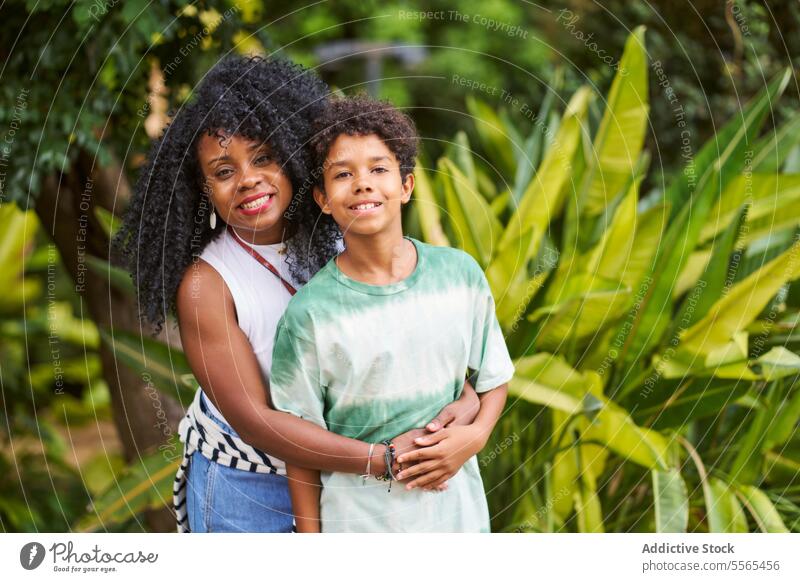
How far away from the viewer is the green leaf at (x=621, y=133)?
2449mm

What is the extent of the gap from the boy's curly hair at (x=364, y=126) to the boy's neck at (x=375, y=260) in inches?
4.8

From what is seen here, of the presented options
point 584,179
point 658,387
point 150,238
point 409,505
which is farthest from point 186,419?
point 584,179

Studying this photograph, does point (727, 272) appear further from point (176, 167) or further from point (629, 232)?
point (176, 167)

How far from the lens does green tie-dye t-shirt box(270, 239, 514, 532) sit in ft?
5.07

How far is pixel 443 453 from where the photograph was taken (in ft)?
5.19

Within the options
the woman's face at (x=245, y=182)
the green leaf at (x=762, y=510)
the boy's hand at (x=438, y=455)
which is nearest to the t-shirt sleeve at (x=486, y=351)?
the boy's hand at (x=438, y=455)

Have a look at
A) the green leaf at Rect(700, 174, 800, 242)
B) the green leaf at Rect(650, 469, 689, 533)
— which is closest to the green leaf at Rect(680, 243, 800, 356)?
the green leaf at Rect(700, 174, 800, 242)

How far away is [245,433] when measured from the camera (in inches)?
62.7

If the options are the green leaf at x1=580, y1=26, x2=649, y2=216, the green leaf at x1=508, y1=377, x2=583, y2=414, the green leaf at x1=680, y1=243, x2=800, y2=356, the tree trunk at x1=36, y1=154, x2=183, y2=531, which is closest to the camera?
the green leaf at x1=508, y1=377, x2=583, y2=414

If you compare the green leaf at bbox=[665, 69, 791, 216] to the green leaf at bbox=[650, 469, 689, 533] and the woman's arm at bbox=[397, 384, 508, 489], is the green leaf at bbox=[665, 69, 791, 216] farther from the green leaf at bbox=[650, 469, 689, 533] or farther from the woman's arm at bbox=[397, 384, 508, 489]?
the woman's arm at bbox=[397, 384, 508, 489]

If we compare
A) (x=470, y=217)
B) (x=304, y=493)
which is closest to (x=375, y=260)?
(x=304, y=493)

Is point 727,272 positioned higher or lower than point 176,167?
lower

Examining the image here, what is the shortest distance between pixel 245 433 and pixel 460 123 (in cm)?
366

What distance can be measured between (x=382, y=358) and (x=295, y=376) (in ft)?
0.53
